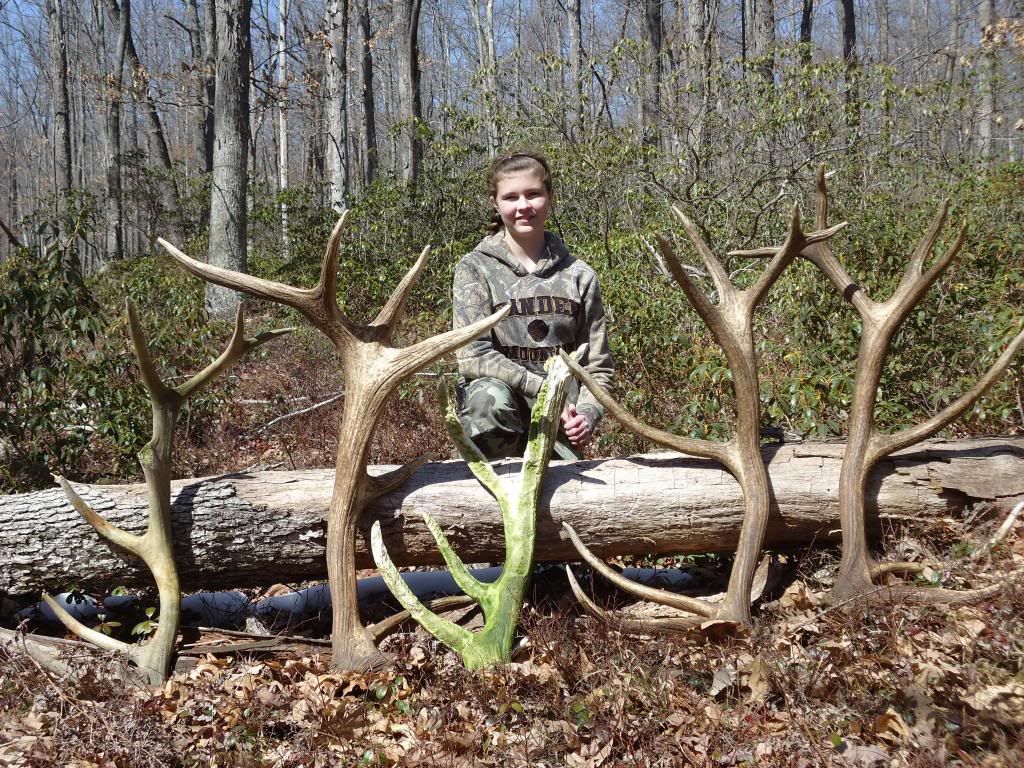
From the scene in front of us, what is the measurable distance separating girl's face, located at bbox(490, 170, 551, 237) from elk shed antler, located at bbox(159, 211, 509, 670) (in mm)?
704

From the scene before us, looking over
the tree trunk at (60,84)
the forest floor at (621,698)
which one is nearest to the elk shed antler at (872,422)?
the forest floor at (621,698)

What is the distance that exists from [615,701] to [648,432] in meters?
1.05

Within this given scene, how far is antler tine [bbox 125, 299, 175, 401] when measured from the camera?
10.7 feet

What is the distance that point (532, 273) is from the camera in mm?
3939

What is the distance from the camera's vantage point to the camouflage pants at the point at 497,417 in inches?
147

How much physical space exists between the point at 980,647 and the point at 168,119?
43869 millimetres

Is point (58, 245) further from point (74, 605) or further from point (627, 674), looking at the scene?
point (627, 674)

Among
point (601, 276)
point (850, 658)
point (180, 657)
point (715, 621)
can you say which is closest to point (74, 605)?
point (180, 657)

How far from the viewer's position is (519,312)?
3885 mm

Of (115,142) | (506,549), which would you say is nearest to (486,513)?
(506,549)

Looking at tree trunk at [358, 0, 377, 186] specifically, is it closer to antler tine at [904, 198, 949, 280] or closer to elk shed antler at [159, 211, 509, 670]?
elk shed antler at [159, 211, 509, 670]

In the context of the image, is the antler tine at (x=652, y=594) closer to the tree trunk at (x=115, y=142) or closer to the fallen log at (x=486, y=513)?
the fallen log at (x=486, y=513)

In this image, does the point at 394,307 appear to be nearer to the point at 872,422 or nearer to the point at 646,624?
the point at 646,624

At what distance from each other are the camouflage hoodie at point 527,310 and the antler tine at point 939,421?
118cm
